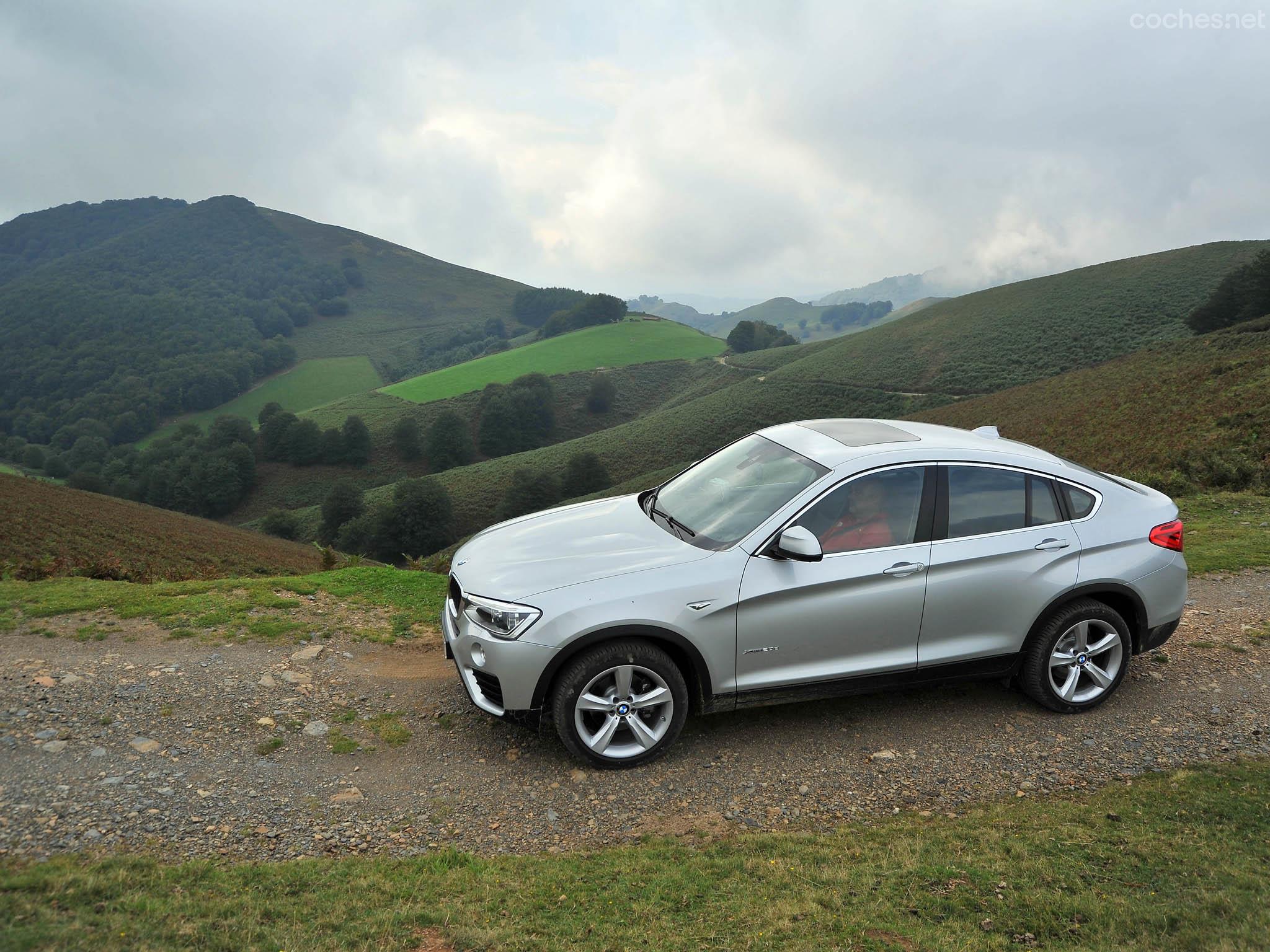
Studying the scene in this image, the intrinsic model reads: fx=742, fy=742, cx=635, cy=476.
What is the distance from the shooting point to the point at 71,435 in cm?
9369

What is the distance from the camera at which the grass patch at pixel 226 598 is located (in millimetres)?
6746

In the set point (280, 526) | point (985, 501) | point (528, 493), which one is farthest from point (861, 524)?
point (280, 526)

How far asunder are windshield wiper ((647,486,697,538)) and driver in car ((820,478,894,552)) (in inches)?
36.8

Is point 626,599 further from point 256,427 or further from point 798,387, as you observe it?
point 256,427

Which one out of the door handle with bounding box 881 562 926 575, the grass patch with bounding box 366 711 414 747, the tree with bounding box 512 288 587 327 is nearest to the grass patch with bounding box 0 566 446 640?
the grass patch with bounding box 366 711 414 747

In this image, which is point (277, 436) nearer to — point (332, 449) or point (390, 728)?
point (332, 449)

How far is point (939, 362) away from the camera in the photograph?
220 ft

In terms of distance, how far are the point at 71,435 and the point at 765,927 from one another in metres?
116

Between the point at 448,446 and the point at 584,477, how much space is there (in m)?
24.0

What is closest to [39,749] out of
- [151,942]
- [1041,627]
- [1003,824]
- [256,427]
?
[151,942]

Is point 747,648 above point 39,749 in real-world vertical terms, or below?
above

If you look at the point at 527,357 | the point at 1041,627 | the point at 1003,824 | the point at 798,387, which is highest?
the point at 527,357

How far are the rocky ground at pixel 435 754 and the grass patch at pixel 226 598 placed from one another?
505mm

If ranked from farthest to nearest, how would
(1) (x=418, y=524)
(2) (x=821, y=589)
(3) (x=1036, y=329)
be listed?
(3) (x=1036, y=329), (1) (x=418, y=524), (2) (x=821, y=589)
